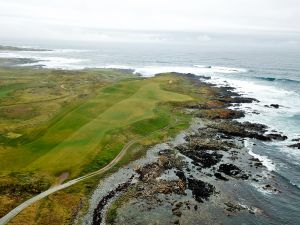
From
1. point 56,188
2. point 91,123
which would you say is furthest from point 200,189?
point 91,123

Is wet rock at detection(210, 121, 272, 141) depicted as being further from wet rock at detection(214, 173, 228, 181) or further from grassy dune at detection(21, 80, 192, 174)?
wet rock at detection(214, 173, 228, 181)

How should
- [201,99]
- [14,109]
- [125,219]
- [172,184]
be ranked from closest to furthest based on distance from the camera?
[125,219] < [172,184] < [14,109] < [201,99]

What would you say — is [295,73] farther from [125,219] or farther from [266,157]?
[125,219]

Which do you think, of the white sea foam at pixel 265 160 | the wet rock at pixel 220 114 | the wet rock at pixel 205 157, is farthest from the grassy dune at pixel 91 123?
the white sea foam at pixel 265 160

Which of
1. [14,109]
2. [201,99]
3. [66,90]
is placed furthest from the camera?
[66,90]

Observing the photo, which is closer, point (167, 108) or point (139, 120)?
point (139, 120)

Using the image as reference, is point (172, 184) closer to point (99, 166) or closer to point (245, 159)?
point (99, 166)

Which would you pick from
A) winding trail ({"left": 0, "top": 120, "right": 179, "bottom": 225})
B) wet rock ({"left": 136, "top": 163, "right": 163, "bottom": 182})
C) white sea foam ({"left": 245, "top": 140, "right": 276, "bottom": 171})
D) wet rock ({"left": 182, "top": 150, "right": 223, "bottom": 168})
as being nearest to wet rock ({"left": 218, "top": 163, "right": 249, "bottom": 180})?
wet rock ({"left": 182, "top": 150, "right": 223, "bottom": 168})

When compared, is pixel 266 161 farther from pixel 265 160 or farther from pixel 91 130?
pixel 91 130

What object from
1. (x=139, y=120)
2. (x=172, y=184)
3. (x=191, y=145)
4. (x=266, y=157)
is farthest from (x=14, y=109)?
(x=266, y=157)
